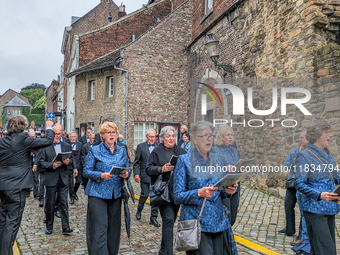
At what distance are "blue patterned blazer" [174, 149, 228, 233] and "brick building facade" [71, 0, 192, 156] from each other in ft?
49.3

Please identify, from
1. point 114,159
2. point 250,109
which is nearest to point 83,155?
point 114,159

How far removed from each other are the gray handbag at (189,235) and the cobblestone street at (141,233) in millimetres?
1979

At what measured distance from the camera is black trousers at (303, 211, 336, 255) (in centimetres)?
340

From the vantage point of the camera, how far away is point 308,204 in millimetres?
3543

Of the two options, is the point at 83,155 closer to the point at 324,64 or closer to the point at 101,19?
the point at 324,64

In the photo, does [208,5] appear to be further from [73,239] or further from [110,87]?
[73,239]

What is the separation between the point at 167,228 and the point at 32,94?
116101 millimetres

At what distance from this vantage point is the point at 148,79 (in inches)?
734

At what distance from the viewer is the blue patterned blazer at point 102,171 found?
4.04 metres

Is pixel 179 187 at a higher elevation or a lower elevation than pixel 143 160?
higher

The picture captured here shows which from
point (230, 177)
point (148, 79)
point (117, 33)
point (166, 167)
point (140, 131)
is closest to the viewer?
point (230, 177)

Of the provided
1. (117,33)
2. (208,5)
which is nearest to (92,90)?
(117,33)

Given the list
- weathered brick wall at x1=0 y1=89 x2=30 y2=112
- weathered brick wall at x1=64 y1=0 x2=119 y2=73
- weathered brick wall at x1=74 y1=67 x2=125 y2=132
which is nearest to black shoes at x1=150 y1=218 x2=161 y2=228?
weathered brick wall at x1=74 y1=67 x2=125 y2=132

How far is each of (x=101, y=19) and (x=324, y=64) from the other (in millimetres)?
25941
